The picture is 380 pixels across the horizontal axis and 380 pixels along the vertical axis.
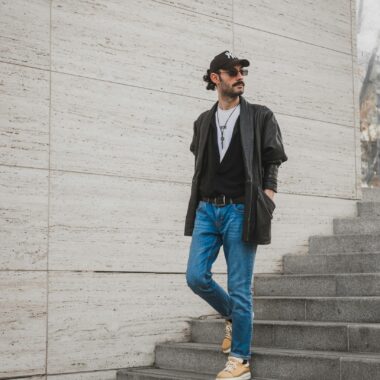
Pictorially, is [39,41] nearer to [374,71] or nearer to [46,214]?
[46,214]

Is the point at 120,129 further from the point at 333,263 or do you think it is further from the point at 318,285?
the point at 333,263

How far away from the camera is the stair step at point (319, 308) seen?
5781 millimetres

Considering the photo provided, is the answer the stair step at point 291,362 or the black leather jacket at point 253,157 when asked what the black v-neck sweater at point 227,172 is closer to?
the black leather jacket at point 253,157

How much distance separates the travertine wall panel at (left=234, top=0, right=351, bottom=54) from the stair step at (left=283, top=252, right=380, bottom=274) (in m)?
2.38

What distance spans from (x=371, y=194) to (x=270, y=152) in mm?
3999

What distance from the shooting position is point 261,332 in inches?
239

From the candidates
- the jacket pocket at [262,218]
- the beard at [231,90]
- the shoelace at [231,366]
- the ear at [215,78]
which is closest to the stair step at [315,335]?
the shoelace at [231,366]

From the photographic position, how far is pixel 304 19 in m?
8.42

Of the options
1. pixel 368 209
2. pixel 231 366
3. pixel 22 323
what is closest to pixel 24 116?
pixel 22 323

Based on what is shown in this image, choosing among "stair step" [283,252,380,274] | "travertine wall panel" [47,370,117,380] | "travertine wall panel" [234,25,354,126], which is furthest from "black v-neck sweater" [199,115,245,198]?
"travertine wall panel" [234,25,354,126]

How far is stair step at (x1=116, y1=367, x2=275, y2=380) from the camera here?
580cm

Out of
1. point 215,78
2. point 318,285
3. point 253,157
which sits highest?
point 215,78

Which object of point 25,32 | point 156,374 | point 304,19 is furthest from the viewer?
point 304,19

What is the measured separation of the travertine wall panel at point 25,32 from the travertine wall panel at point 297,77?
216 centimetres
